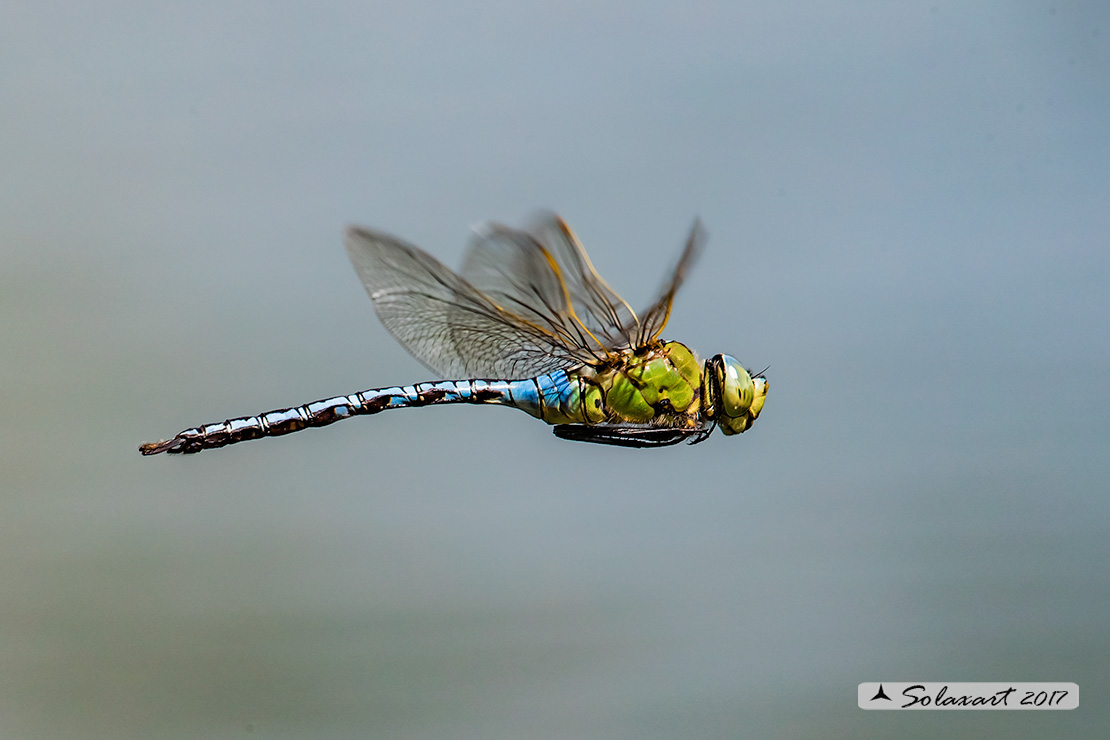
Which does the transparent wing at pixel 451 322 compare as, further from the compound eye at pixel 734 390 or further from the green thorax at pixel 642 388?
the compound eye at pixel 734 390

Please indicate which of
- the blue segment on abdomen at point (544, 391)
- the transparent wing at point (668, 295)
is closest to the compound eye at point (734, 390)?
the transparent wing at point (668, 295)

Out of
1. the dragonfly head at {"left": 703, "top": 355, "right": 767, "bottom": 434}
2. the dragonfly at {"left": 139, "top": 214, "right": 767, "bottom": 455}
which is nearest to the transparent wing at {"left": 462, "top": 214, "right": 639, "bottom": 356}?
the dragonfly at {"left": 139, "top": 214, "right": 767, "bottom": 455}

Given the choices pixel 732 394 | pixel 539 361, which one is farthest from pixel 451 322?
pixel 732 394

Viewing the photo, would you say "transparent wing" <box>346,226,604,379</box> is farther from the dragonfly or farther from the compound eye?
the compound eye

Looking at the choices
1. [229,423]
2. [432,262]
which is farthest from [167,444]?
[432,262]

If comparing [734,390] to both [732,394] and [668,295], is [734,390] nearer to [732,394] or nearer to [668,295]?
[732,394]

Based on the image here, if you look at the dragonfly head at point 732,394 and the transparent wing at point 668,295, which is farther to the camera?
the dragonfly head at point 732,394
